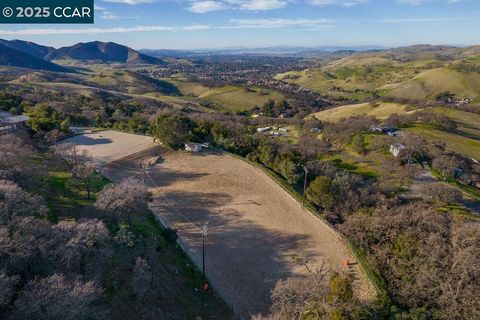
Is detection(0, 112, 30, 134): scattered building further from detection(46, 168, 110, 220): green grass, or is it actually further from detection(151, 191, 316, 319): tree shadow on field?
detection(151, 191, 316, 319): tree shadow on field

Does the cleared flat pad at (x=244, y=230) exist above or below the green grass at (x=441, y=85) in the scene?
below

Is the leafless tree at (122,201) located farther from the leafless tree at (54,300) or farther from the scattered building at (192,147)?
the scattered building at (192,147)

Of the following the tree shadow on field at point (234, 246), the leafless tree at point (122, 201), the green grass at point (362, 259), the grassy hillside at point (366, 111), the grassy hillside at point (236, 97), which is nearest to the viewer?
the green grass at point (362, 259)

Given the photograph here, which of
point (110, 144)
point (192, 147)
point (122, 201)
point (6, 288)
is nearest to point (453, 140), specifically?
point (192, 147)

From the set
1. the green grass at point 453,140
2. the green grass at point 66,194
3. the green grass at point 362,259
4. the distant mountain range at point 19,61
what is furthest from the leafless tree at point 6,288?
the distant mountain range at point 19,61

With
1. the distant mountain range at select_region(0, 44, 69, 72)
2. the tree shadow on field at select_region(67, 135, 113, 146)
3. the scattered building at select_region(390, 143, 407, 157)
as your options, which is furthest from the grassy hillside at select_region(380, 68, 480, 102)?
the distant mountain range at select_region(0, 44, 69, 72)

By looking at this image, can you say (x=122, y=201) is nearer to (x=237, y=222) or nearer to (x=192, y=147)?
(x=237, y=222)

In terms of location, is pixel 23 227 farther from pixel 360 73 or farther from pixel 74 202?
pixel 360 73

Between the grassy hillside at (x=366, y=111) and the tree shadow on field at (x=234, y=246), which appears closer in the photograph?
the tree shadow on field at (x=234, y=246)
